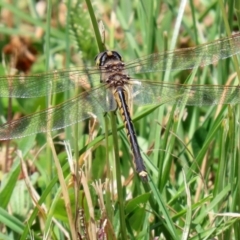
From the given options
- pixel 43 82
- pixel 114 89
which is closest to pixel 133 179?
pixel 114 89

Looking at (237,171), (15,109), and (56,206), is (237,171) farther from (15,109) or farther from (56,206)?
(15,109)

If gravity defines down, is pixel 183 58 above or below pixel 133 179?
above

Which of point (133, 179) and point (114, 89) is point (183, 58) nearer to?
point (114, 89)

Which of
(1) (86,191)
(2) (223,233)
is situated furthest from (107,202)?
(2) (223,233)

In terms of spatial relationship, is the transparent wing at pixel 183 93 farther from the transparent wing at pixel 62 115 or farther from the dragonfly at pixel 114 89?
the transparent wing at pixel 62 115

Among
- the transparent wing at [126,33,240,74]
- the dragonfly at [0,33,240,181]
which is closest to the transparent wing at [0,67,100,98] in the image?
the dragonfly at [0,33,240,181]

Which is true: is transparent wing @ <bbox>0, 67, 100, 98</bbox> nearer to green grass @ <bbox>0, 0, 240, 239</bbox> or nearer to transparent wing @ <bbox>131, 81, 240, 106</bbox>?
green grass @ <bbox>0, 0, 240, 239</bbox>

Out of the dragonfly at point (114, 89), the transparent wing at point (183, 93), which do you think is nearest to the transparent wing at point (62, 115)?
the dragonfly at point (114, 89)
